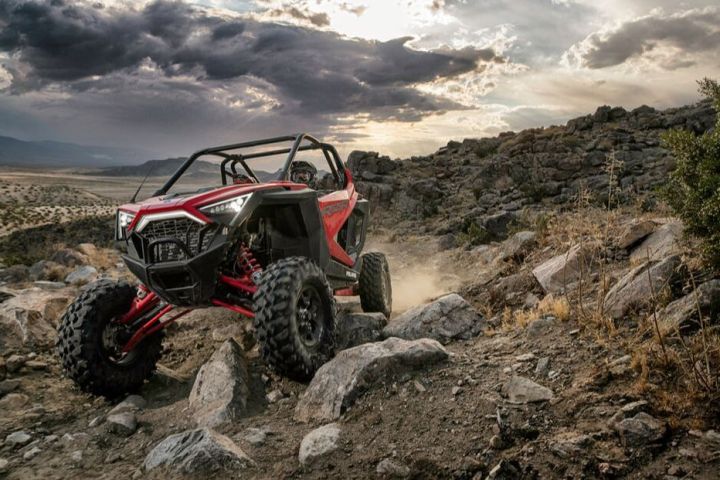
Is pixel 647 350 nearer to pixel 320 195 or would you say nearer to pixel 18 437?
pixel 320 195

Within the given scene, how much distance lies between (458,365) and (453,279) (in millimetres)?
7178

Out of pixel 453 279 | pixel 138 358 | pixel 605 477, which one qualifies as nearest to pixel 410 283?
pixel 453 279

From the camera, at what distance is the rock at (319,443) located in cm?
341

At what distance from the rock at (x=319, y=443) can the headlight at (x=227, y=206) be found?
204 centimetres

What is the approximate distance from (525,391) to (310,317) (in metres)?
2.10

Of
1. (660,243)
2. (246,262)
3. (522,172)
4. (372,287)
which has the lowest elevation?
(372,287)

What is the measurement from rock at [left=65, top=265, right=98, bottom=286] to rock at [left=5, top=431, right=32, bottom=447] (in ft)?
21.5

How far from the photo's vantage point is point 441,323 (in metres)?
5.94

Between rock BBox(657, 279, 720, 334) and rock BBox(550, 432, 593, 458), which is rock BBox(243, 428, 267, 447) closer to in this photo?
rock BBox(550, 432, 593, 458)

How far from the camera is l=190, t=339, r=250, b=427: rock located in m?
4.37

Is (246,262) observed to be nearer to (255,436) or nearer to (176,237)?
(176,237)

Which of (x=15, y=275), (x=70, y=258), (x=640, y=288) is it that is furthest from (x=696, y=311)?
(x=70, y=258)

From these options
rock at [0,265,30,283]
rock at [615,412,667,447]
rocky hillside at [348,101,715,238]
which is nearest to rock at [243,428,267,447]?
rock at [615,412,667,447]

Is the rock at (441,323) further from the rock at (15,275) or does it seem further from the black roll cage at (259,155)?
the rock at (15,275)
